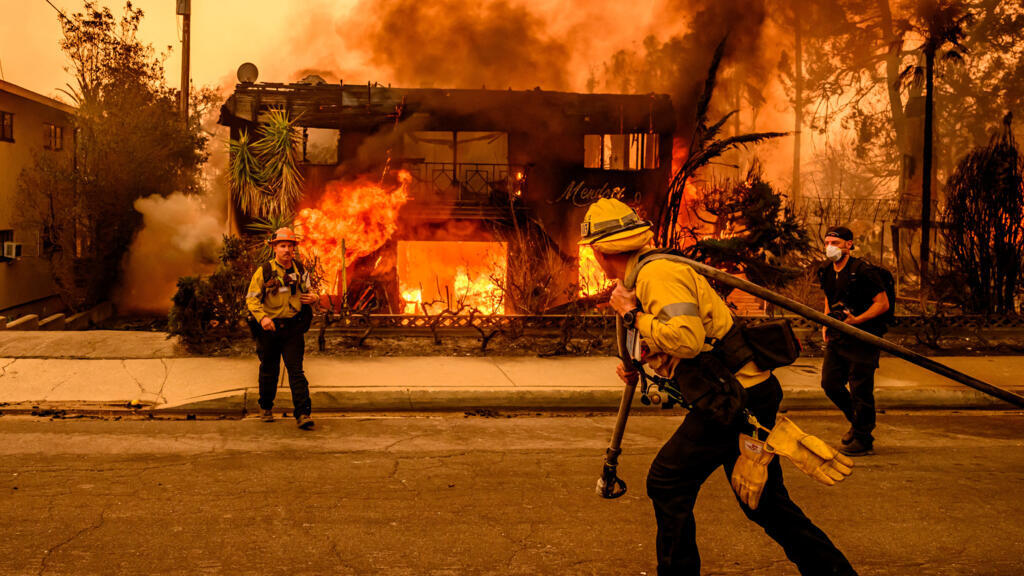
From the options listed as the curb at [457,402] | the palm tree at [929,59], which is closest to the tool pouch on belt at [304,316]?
the curb at [457,402]

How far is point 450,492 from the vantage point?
5531mm

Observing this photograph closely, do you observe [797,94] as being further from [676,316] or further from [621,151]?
[676,316]

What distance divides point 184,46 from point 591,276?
46.6ft

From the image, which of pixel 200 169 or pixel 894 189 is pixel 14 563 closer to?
pixel 200 169

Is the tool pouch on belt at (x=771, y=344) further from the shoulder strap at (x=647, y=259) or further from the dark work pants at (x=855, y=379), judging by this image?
the dark work pants at (x=855, y=379)

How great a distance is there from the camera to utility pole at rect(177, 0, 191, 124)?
23594 mm

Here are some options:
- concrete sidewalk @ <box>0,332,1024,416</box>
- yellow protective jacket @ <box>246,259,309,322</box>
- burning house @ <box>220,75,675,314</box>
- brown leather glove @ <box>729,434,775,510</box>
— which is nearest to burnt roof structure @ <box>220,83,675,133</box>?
burning house @ <box>220,75,675,314</box>

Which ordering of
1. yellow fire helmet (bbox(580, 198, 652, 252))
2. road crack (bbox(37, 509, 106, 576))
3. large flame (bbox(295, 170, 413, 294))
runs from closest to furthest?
1. yellow fire helmet (bbox(580, 198, 652, 252))
2. road crack (bbox(37, 509, 106, 576))
3. large flame (bbox(295, 170, 413, 294))

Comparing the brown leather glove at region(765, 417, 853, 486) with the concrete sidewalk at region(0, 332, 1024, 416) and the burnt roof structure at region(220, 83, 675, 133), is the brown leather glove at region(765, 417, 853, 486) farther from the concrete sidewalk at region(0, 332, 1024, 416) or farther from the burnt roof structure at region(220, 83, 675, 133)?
the burnt roof structure at region(220, 83, 675, 133)

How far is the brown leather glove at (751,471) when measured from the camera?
135 inches

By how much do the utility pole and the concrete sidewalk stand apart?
1427 centimetres

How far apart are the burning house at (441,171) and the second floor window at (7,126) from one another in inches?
248

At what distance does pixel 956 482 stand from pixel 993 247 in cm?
873

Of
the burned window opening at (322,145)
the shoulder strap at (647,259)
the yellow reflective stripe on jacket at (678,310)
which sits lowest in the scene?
the yellow reflective stripe on jacket at (678,310)
